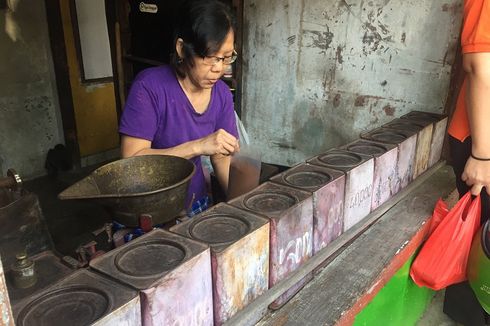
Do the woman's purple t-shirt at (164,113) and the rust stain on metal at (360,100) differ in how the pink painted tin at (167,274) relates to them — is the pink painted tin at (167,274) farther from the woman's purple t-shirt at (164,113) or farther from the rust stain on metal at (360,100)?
the rust stain on metal at (360,100)

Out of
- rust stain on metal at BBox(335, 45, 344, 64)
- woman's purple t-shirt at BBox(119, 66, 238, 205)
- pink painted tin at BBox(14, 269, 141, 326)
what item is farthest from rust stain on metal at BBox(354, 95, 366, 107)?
pink painted tin at BBox(14, 269, 141, 326)

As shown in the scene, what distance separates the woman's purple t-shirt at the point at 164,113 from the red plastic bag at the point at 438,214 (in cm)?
112

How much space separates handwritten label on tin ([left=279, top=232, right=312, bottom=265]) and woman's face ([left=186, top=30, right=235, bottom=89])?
0.73 meters

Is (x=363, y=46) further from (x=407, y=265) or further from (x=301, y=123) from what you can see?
(x=407, y=265)

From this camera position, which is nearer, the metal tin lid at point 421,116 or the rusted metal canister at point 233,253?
the rusted metal canister at point 233,253

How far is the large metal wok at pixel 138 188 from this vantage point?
1191 millimetres

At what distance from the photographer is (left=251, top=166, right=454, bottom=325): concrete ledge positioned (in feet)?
4.56

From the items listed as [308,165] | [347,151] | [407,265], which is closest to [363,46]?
[347,151]

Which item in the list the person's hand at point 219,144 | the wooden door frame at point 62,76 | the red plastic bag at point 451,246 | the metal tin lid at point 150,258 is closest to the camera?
the metal tin lid at point 150,258

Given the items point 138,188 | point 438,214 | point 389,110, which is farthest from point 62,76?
point 438,214

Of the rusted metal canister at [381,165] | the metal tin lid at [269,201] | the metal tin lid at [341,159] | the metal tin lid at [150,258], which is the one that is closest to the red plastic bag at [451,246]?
the rusted metal canister at [381,165]

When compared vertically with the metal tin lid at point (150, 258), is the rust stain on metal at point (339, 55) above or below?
above

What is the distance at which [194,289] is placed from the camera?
1.12m

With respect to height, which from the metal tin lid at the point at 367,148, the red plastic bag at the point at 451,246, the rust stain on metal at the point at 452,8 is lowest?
the red plastic bag at the point at 451,246
